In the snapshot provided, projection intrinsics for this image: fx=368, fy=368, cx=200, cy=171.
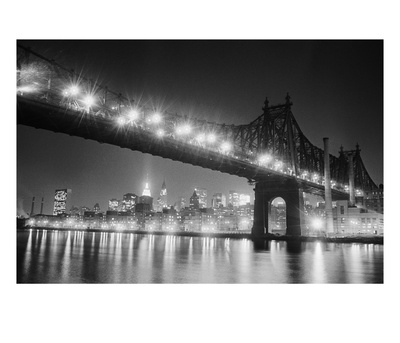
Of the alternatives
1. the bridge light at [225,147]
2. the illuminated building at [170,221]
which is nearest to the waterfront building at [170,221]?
the illuminated building at [170,221]

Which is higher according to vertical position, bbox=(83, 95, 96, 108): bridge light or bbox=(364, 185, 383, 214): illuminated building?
bbox=(83, 95, 96, 108): bridge light

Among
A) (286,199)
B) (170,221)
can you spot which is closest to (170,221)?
(170,221)

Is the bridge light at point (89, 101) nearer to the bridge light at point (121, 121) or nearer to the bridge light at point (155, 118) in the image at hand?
the bridge light at point (121, 121)

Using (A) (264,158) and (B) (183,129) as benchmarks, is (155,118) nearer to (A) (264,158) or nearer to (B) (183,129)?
(B) (183,129)

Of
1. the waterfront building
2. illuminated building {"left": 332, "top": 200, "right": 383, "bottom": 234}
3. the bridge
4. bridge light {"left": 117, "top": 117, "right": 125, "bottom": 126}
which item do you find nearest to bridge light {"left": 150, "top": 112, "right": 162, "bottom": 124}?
the bridge

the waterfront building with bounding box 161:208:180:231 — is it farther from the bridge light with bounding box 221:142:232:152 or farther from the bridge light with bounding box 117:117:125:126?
the bridge light with bounding box 117:117:125:126
